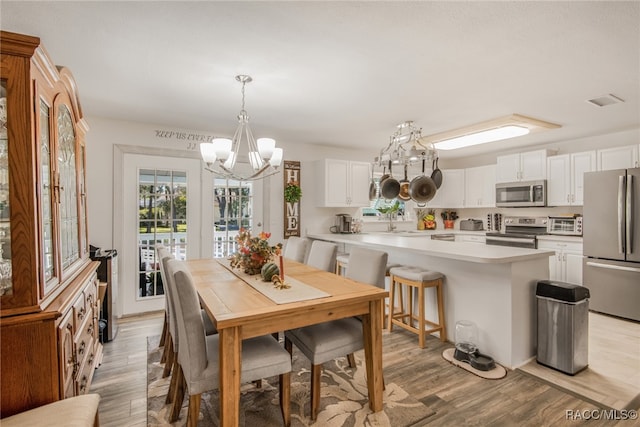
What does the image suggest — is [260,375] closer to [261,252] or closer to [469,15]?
[261,252]

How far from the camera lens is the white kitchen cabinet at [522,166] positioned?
4973mm

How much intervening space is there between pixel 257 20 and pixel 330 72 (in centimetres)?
81

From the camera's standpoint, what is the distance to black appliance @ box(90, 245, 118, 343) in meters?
3.13

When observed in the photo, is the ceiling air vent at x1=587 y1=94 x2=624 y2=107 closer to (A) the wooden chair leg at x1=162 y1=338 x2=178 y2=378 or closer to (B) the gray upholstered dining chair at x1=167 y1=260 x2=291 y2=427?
(B) the gray upholstered dining chair at x1=167 y1=260 x2=291 y2=427

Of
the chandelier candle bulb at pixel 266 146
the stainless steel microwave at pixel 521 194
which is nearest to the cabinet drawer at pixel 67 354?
the chandelier candle bulb at pixel 266 146

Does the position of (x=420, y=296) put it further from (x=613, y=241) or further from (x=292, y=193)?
(x=613, y=241)

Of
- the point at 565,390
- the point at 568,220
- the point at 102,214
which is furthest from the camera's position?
the point at 568,220

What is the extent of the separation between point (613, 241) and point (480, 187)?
2332 millimetres

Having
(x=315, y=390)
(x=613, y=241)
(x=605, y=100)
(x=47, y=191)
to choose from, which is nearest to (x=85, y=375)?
(x=47, y=191)

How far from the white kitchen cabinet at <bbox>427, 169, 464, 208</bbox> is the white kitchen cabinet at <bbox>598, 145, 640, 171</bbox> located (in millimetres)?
2115

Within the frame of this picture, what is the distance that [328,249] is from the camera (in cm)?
297

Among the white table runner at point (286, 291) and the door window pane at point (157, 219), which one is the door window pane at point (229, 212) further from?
the white table runner at point (286, 291)

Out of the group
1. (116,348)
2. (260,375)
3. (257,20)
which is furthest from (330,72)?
(116,348)

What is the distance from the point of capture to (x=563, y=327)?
2.49 meters
